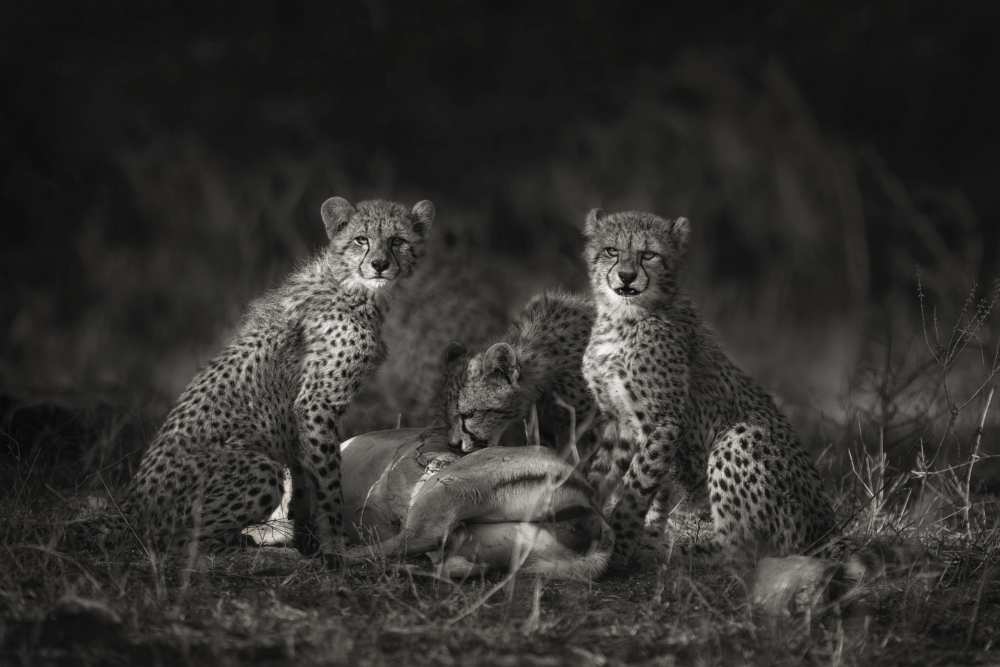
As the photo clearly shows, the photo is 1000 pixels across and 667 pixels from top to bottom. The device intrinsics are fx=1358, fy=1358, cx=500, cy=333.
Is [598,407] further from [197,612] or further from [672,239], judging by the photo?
[197,612]

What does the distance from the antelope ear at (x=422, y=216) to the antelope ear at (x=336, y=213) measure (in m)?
0.22

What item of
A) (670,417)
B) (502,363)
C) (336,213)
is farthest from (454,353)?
(670,417)

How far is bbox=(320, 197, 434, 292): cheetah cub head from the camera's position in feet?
15.2

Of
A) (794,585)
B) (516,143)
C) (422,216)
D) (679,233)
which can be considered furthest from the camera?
(516,143)

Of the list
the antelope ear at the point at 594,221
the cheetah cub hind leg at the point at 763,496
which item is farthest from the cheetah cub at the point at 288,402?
the cheetah cub hind leg at the point at 763,496

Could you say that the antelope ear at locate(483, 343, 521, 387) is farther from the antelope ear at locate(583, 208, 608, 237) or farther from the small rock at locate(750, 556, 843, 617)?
the small rock at locate(750, 556, 843, 617)

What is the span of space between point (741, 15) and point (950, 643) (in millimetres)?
9351

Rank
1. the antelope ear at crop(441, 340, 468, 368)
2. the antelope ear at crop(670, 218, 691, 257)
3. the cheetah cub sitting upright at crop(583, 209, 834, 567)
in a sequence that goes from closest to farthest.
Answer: the cheetah cub sitting upright at crop(583, 209, 834, 567)
the antelope ear at crop(670, 218, 691, 257)
the antelope ear at crop(441, 340, 468, 368)

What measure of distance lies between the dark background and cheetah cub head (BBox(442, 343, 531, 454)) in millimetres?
3260

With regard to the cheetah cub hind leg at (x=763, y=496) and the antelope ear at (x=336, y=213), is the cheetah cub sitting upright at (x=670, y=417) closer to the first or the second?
the cheetah cub hind leg at (x=763, y=496)

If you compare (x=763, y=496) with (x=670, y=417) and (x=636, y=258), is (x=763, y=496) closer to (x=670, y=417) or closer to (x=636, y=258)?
(x=670, y=417)

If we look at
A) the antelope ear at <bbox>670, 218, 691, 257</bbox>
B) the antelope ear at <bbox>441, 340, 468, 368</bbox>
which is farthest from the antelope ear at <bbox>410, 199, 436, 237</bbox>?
the antelope ear at <bbox>670, 218, 691, 257</bbox>

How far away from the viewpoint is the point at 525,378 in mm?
4859

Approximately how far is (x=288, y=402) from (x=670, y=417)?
1275mm
